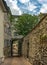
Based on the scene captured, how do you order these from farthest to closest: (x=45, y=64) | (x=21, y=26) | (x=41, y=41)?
1. (x=21, y=26)
2. (x=41, y=41)
3. (x=45, y=64)

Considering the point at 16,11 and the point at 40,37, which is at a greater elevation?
the point at 16,11

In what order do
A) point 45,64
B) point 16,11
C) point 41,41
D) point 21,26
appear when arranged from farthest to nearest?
point 16,11
point 21,26
point 41,41
point 45,64

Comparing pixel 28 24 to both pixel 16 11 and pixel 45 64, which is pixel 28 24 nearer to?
pixel 16 11

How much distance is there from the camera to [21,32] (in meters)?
39.1

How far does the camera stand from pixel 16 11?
47375mm

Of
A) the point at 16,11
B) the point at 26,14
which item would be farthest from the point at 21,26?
the point at 16,11

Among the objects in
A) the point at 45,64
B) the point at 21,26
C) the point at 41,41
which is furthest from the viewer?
the point at 21,26

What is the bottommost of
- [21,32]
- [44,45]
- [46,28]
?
[44,45]

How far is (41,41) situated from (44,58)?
1.15 m

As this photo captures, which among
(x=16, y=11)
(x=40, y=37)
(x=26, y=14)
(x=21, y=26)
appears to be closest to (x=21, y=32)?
(x=21, y=26)

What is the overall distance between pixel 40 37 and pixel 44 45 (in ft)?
2.91

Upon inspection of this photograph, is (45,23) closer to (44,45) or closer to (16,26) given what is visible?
(44,45)

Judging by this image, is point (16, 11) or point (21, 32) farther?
point (16, 11)

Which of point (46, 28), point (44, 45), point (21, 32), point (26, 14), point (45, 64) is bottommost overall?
point (45, 64)
